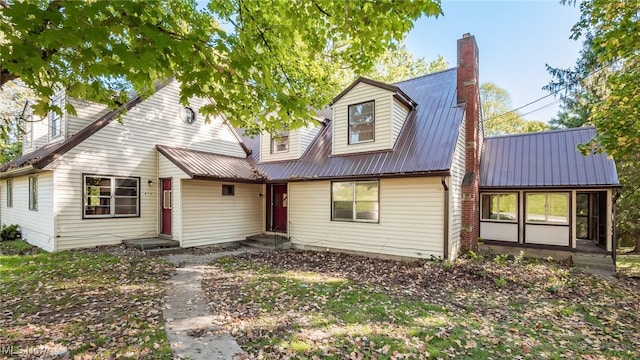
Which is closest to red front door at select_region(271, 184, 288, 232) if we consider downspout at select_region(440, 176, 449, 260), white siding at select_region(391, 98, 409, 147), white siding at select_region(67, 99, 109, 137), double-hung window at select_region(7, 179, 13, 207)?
white siding at select_region(391, 98, 409, 147)

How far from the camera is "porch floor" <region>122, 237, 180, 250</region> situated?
1048cm

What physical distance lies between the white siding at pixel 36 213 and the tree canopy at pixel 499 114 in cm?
3028

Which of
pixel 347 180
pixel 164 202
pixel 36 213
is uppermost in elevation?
pixel 347 180

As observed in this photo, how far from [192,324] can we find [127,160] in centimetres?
899

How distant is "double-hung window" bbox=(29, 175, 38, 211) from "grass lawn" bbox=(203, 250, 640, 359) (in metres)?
8.11

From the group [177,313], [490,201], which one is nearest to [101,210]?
[177,313]

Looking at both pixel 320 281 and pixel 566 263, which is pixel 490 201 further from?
pixel 320 281

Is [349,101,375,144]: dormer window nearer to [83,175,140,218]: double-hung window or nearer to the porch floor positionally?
the porch floor

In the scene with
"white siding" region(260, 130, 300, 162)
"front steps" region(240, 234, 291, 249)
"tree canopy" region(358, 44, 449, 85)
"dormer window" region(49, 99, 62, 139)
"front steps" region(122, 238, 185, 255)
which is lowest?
"front steps" region(240, 234, 291, 249)

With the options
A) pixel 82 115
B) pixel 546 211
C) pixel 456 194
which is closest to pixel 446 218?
pixel 456 194

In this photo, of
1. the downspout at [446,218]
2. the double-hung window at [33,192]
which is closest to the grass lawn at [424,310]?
the downspout at [446,218]

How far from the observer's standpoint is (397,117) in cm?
1099

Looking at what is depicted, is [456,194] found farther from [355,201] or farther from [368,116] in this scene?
[368,116]

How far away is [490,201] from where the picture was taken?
12242 mm
